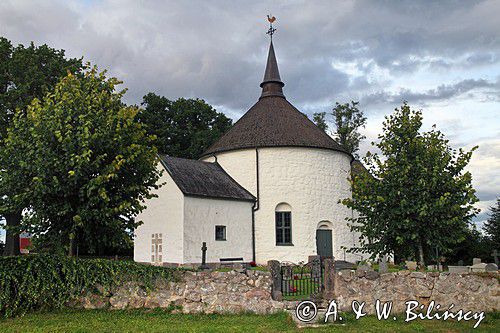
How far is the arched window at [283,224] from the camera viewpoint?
2791cm

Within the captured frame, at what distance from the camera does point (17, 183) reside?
14.7m

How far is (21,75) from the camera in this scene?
30828 mm

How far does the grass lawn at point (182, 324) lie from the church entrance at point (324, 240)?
15.5 meters

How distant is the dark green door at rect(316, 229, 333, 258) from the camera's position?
2828cm

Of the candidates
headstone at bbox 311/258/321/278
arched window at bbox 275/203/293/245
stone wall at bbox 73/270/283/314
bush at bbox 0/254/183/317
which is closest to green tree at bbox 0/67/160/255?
bush at bbox 0/254/183/317

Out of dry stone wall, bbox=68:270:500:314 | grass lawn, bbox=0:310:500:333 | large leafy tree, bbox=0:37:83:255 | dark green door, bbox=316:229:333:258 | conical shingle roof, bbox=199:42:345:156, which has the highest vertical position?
large leafy tree, bbox=0:37:83:255

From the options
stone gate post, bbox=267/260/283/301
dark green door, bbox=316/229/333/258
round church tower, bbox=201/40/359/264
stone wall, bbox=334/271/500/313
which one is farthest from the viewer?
dark green door, bbox=316/229/333/258

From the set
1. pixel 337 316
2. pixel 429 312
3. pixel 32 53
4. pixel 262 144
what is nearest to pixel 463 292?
pixel 429 312

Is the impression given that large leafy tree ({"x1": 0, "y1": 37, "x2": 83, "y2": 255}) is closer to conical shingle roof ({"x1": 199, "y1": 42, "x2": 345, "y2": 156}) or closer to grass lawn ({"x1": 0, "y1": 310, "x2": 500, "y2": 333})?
conical shingle roof ({"x1": 199, "y1": 42, "x2": 345, "y2": 156})

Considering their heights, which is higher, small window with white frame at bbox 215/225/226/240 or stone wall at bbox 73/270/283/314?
small window with white frame at bbox 215/225/226/240

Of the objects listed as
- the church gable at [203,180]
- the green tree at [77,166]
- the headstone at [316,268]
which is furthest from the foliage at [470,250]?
the green tree at [77,166]

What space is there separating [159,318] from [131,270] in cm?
159

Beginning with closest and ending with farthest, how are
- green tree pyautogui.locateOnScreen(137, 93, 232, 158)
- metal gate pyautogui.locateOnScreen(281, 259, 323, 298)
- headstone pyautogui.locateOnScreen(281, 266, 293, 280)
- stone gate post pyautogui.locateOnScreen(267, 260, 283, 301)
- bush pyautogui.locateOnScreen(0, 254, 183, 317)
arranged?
bush pyautogui.locateOnScreen(0, 254, 183, 317) → stone gate post pyautogui.locateOnScreen(267, 260, 283, 301) → metal gate pyautogui.locateOnScreen(281, 259, 323, 298) → headstone pyautogui.locateOnScreen(281, 266, 293, 280) → green tree pyautogui.locateOnScreen(137, 93, 232, 158)

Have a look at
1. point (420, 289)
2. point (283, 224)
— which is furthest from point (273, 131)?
point (420, 289)
